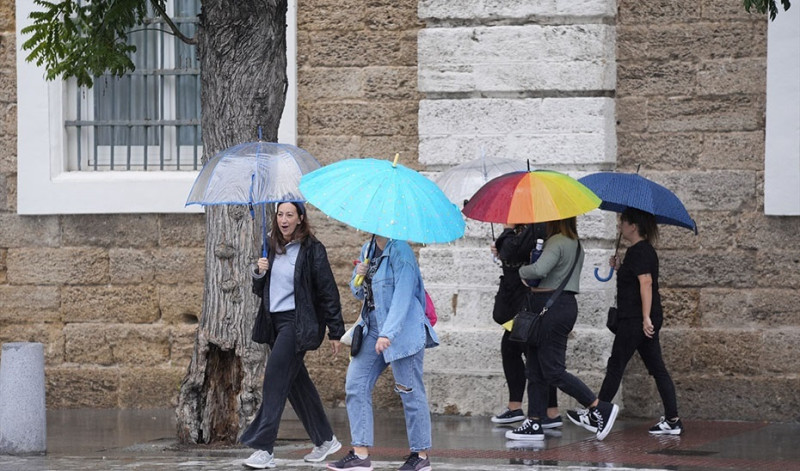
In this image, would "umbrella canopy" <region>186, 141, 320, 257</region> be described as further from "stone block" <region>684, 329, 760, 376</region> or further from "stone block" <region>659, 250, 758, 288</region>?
"stone block" <region>684, 329, 760, 376</region>

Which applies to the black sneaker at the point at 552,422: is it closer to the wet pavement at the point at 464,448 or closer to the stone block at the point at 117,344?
the wet pavement at the point at 464,448

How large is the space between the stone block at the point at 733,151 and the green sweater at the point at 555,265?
201 centimetres

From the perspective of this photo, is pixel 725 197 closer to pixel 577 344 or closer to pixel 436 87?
pixel 577 344

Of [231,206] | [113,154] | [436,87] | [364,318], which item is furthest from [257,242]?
[113,154]

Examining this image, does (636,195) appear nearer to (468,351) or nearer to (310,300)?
(468,351)

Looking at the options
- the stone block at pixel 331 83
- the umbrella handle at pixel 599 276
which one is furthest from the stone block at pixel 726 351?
the stone block at pixel 331 83

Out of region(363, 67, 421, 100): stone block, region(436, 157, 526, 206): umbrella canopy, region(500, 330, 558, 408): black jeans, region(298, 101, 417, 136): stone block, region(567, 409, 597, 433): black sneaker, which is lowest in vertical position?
region(567, 409, 597, 433): black sneaker

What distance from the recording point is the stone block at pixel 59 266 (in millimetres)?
12156

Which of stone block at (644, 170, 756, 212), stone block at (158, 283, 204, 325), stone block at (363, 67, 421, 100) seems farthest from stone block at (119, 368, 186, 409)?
stone block at (644, 170, 756, 212)

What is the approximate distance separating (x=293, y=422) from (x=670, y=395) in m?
3.12

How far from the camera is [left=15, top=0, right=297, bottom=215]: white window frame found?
12031 millimetres

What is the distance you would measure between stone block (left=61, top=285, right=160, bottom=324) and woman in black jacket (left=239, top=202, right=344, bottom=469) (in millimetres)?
3733

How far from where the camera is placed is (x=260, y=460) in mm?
8281

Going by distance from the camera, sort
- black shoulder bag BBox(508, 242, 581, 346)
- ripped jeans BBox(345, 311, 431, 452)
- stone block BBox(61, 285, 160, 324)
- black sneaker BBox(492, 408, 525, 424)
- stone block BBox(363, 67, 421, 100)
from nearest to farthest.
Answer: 1. ripped jeans BBox(345, 311, 431, 452)
2. black shoulder bag BBox(508, 242, 581, 346)
3. black sneaker BBox(492, 408, 525, 424)
4. stone block BBox(363, 67, 421, 100)
5. stone block BBox(61, 285, 160, 324)
